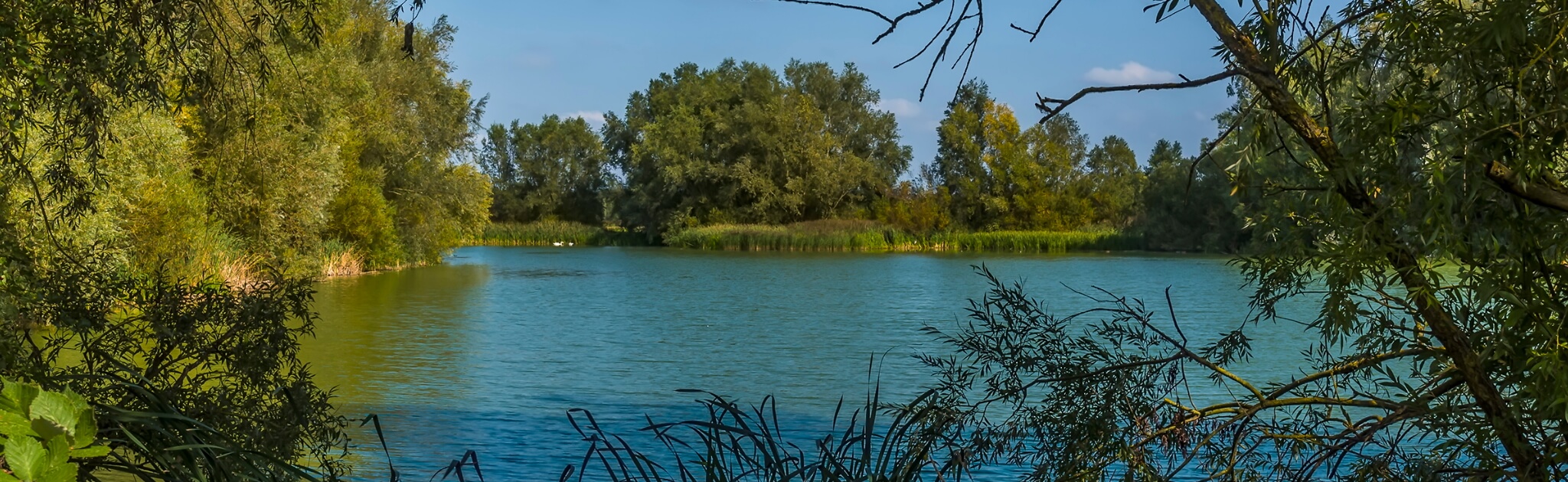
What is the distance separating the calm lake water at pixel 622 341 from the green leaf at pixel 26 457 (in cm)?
251

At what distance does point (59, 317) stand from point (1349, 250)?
186 inches

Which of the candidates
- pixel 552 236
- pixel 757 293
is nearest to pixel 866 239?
pixel 552 236

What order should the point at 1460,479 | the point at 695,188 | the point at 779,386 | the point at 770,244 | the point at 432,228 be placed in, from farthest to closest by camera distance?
1. the point at 695,188
2. the point at 770,244
3. the point at 432,228
4. the point at 779,386
5. the point at 1460,479

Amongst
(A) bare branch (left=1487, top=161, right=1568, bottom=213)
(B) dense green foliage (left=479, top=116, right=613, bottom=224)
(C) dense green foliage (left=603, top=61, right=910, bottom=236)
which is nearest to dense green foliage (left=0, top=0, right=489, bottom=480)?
(A) bare branch (left=1487, top=161, right=1568, bottom=213)

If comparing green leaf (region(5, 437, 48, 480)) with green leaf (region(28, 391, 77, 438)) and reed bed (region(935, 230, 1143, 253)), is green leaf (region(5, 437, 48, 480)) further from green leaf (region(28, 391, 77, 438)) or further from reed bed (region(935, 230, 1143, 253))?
reed bed (region(935, 230, 1143, 253))

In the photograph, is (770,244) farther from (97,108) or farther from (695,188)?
(97,108)

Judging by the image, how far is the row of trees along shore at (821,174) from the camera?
5053 centimetres

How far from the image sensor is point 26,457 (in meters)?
1.20

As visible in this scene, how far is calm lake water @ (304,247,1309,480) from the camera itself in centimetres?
916

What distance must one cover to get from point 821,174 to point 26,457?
5025cm

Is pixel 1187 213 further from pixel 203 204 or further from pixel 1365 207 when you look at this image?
pixel 1365 207

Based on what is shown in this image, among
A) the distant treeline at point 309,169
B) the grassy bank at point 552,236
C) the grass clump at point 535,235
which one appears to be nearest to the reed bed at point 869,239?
the grassy bank at point 552,236

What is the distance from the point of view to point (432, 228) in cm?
2948

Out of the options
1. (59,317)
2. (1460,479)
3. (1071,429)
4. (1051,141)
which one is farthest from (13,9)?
(1051,141)
